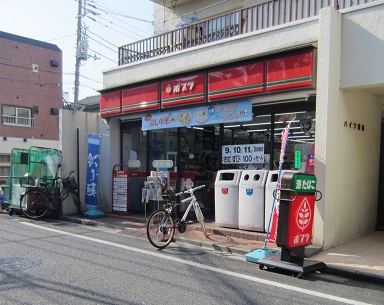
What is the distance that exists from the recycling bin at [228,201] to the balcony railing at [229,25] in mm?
3672

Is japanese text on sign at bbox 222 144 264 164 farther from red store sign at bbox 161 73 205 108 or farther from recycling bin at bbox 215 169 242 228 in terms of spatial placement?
red store sign at bbox 161 73 205 108

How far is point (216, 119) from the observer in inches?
357

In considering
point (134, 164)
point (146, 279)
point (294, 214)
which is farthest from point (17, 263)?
point (134, 164)

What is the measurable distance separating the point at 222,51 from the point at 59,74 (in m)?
21.6

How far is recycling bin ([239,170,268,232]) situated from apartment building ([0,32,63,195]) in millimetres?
19619

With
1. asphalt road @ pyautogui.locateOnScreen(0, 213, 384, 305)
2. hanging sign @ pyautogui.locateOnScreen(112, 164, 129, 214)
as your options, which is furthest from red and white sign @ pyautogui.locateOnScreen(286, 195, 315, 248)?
hanging sign @ pyautogui.locateOnScreen(112, 164, 129, 214)

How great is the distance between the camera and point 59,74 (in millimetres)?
27234

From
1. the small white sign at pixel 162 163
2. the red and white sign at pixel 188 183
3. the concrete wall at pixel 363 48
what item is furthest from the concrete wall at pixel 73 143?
the concrete wall at pixel 363 48

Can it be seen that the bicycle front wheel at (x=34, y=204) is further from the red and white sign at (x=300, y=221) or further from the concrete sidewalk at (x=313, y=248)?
the red and white sign at (x=300, y=221)

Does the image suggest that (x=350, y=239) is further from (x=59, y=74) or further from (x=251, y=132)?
(x=59, y=74)

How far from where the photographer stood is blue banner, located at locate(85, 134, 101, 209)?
1120 centimetres

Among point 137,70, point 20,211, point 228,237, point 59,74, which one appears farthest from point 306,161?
point 59,74

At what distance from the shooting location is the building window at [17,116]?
954 inches

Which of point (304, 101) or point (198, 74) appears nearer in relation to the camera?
point (304, 101)
